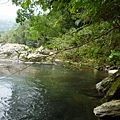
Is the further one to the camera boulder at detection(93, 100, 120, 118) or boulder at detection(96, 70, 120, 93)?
boulder at detection(96, 70, 120, 93)

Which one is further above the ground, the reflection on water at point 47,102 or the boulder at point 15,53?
the boulder at point 15,53

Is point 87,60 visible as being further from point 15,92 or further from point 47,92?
point 15,92

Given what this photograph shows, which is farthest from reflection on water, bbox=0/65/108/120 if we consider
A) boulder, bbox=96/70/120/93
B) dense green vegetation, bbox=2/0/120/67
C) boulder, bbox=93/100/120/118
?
dense green vegetation, bbox=2/0/120/67

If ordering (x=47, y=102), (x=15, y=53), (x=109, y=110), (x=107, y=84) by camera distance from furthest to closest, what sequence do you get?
(x=15, y=53) < (x=107, y=84) < (x=47, y=102) < (x=109, y=110)

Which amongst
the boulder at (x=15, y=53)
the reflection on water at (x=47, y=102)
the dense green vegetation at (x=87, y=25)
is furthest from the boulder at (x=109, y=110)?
the boulder at (x=15, y=53)

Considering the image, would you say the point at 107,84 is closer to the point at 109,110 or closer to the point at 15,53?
the point at 109,110

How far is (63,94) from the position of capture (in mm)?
8711

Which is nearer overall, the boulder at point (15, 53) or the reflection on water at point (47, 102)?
the boulder at point (15, 53)

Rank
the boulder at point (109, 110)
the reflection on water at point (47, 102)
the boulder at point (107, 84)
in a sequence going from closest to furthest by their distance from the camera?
the boulder at point (109, 110)
the reflection on water at point (47, 102)
the boulder at point (107, 84)

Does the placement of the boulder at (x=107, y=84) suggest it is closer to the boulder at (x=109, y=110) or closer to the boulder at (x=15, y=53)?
the boulder at (x=109, y=110)

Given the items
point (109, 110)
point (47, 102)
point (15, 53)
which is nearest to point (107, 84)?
point (47, 102)

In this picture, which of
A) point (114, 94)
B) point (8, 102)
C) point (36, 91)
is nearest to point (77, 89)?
point (36, 91)

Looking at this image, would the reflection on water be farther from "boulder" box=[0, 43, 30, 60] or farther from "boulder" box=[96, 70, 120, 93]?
"boulder" box=[0, 43, 30, 60]

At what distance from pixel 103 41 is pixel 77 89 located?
15.8 feet
